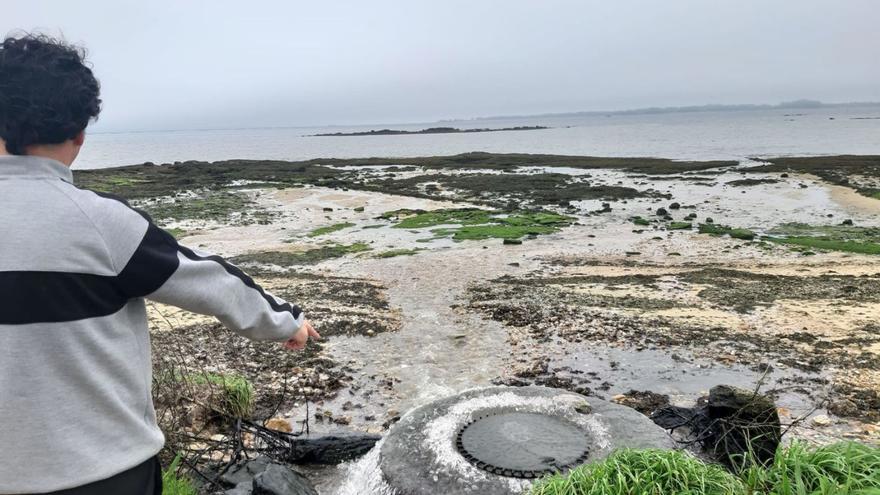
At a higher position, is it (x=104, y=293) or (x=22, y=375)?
(x=104, y=293)

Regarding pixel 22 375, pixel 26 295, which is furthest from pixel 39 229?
pixel 22 375

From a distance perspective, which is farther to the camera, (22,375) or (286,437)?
(286,437)

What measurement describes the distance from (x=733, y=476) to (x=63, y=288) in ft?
13.9

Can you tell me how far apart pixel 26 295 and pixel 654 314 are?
1308cm

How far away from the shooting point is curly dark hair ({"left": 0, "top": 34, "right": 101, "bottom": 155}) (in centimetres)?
214

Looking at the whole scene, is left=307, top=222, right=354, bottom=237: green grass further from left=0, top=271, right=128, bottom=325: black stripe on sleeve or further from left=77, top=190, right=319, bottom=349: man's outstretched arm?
left=0, top=271, right=128, bottom=325: black stripe on sleeve

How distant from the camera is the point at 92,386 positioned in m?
2.21

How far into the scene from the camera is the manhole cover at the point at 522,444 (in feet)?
17.7

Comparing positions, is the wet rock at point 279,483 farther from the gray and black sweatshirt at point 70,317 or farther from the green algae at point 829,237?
the green algae at point 829,237

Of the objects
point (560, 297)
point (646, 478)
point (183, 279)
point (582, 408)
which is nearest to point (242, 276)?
point (183, 279)

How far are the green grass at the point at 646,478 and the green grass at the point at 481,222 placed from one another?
19.6m

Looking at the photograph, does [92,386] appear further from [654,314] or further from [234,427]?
[654,314]

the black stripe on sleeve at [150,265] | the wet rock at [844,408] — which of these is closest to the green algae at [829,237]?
the wet rock at [844,408]

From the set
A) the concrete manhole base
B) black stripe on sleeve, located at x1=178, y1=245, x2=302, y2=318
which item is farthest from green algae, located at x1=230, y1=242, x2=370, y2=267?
black stripe on sleeve, located at x1=178, y1=245, x2=302, y2=318
